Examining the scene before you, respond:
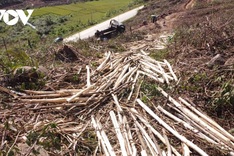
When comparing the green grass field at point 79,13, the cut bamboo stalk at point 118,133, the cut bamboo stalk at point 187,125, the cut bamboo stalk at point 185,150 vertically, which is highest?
the cut bamboo stalk at point 118,133

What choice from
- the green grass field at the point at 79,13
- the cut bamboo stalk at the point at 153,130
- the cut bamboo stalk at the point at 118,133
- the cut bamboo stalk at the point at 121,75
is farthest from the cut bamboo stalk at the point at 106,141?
the green grass field at the point at 79,13

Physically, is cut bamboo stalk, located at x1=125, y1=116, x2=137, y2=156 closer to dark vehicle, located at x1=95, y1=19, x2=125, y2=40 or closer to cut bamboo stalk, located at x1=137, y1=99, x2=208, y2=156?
cut bamboo stalk, located at x1=137, y1=99, x2=208, y2=156

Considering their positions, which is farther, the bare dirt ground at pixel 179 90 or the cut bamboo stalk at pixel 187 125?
the bare dirt ground at pixel 179 90

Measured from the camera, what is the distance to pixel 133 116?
15.1 ft

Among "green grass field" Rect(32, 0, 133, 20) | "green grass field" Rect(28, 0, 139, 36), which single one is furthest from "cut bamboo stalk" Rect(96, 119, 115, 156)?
"green grass field" Rect(32, 0, 133, 20)

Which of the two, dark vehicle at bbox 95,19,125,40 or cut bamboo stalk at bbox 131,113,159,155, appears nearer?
cut bamboo stalk at bbox 131,113,159,155

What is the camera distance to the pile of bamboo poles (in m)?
3.97

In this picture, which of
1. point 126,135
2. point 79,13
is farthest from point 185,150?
point 79,13

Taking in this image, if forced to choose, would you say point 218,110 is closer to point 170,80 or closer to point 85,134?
point 170,80

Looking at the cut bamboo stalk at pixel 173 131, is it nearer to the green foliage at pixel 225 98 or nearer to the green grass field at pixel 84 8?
the green foliage at pixel 225 98

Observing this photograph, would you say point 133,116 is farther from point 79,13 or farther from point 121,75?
point 79,13

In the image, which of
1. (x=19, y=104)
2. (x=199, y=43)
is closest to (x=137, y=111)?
(x=19, y=104)

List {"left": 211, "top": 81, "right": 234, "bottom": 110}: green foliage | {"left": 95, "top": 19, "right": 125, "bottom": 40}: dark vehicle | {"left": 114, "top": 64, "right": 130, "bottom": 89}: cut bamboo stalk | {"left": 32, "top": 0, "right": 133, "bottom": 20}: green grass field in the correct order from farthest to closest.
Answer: {"left": 32, "top": 0, "right": 133, "bottom": 20}: green grass field < {"left": 95, "top": 19, "right": 125, "bottom": 40}: dark vehicle < {"left": 114, "top": 64, "right": 130, "bottom": 89}: cut bamboo stalk < {"left": 211, "top": 81, "right": 234, "bottom": 110}: green foliage

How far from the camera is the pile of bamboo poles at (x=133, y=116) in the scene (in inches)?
156
